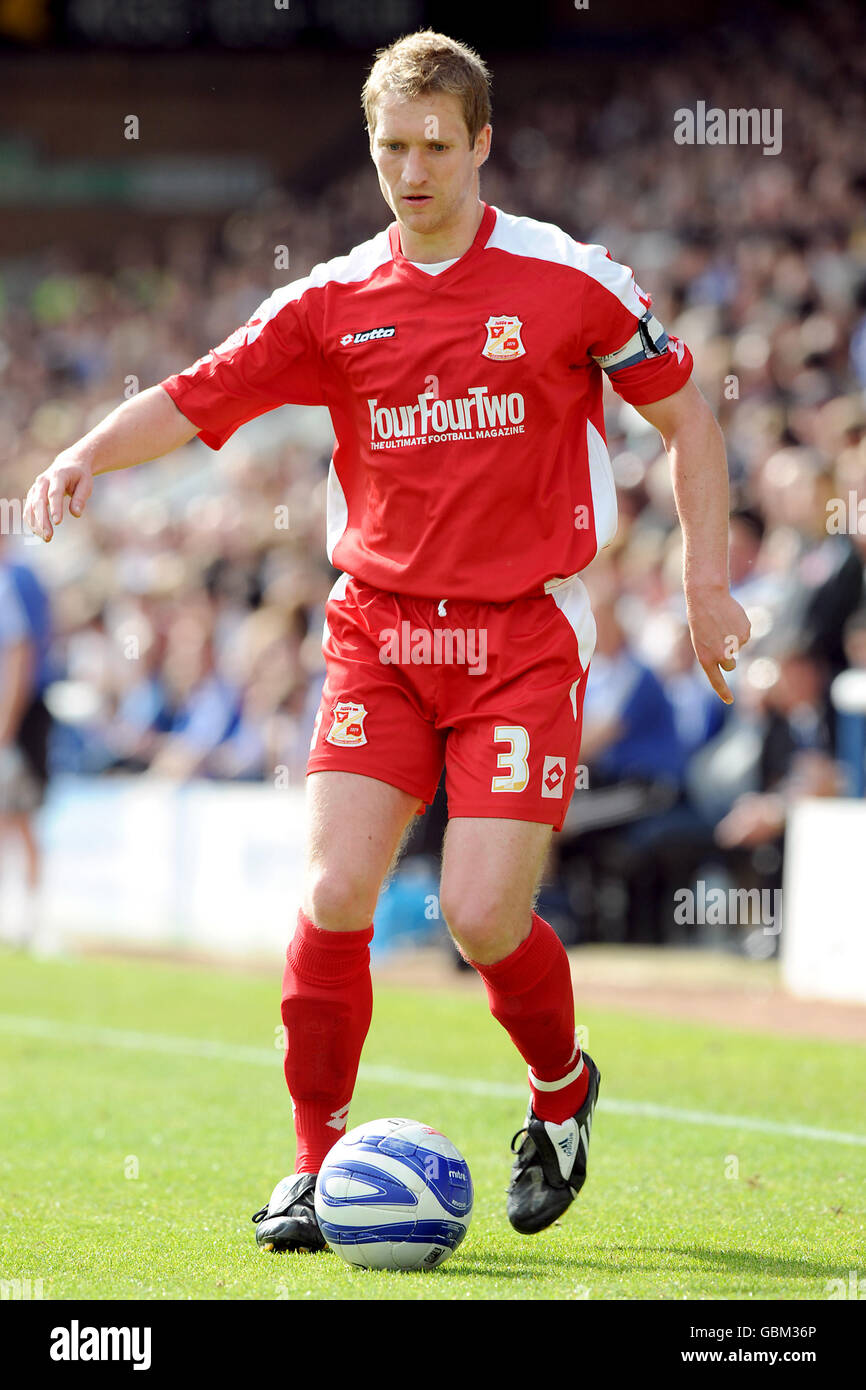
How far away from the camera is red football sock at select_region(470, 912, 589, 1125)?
4.62 m

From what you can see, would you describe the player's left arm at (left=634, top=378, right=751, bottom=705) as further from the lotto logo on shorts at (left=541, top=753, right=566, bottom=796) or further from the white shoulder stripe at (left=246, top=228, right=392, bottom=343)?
the white shoulder stripe at (left=246, top=228, right=392, bottom=343)

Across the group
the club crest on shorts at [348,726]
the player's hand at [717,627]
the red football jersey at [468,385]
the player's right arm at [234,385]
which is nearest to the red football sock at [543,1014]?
the club crest on shorts at [348,726]

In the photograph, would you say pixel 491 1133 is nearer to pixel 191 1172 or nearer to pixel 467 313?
pixel 191 1172

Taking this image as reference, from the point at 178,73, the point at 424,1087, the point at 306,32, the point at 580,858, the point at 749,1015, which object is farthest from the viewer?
the point at 178,73

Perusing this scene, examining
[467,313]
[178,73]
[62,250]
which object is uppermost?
[178,73]

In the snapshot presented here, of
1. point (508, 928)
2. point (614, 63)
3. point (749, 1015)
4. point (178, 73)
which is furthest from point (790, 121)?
point (508, 928)

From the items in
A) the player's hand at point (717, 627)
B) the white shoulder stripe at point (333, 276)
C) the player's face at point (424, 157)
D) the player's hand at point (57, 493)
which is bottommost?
the player's hand at point (717, 627)

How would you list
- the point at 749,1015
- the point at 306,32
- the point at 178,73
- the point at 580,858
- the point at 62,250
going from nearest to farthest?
the point at 749,1015
the point at 580,858
the point at 306,32
the point at 178,73
the point at 62,250

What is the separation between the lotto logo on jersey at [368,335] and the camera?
4.62 metres

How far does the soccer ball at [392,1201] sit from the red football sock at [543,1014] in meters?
0.39

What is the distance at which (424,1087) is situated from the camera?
286 inches

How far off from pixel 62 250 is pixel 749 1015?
24675 mm

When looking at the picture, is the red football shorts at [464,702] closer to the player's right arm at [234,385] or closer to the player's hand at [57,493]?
the player's right arm at [234,385]

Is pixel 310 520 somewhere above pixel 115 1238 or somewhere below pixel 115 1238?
above
